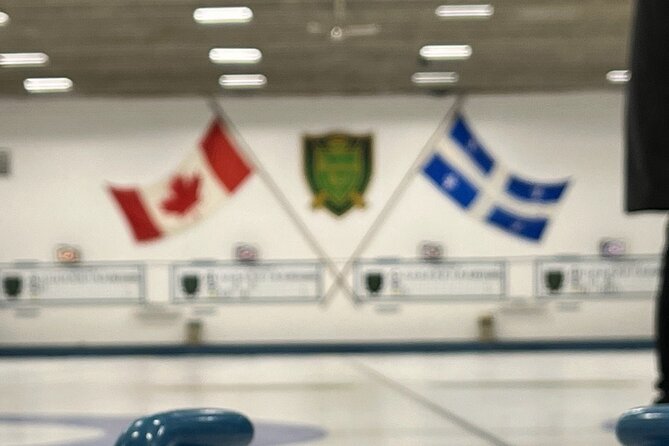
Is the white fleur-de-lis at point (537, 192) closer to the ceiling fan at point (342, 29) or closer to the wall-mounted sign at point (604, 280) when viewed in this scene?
the wall-mounted sign at point (604, 280)

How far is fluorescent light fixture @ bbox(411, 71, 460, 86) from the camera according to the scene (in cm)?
1242

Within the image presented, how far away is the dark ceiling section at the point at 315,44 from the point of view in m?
9.56

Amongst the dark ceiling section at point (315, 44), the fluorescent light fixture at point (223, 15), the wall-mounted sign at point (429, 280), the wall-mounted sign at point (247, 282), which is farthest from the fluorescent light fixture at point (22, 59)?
the wall-mounted sign at point (429, 280)

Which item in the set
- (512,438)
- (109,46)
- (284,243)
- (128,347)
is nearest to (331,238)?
(284,243)

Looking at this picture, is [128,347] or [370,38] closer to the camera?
[370,38]

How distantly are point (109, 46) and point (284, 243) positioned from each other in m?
3.35

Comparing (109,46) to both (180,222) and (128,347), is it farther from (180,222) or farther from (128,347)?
(128,347)

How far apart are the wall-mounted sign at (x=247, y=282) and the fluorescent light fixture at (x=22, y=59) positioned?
2.95 m

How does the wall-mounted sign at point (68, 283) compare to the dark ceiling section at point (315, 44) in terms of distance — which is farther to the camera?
the wall-mounted sign at point (68, 283)

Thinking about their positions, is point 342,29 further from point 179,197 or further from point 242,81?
point 179,197

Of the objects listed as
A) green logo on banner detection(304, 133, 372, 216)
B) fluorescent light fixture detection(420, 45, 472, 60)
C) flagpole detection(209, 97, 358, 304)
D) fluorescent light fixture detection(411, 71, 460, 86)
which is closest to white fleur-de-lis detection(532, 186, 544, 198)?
fluorescent light fixture detection(411, 71, 460, 86)

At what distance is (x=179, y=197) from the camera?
43.2 feet

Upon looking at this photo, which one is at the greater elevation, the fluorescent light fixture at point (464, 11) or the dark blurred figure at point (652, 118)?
the fluorescent light fixture at point (464, 11)

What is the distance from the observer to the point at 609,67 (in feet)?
40.2
